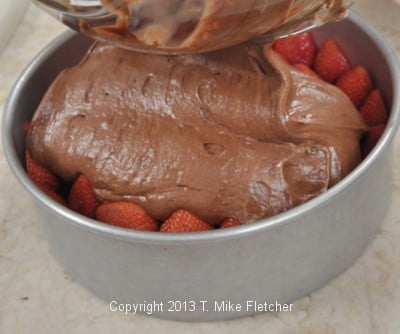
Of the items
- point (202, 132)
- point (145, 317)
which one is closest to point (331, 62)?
point (202, 132)

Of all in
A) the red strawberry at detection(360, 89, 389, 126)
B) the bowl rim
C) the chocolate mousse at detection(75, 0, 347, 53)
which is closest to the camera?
the chocolate mousse at detection(75, 0, 347, 53)

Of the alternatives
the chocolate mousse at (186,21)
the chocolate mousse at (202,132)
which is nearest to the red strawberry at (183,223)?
the chocolate mousse at (202,132)

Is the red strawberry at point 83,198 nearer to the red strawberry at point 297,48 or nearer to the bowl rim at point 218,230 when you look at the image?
the bowl rim at point 218,230

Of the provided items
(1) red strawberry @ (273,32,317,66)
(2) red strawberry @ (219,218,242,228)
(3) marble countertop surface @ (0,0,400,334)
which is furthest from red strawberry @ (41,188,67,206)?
(1) red strawberry @ (273,32,317,66)

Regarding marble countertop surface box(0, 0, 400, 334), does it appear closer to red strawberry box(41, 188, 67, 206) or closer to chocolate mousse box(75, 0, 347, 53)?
red strawberry box(41, 188, 67, 206)

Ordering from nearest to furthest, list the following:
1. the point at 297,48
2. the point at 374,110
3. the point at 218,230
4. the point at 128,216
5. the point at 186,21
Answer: the point at 186,21
the point at 218,230
the point at 128,216
the point at 374,110
the point at 297,48

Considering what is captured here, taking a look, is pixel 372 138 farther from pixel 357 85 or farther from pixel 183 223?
pixel 183 223

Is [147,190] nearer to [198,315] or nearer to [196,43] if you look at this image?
[198,315]
